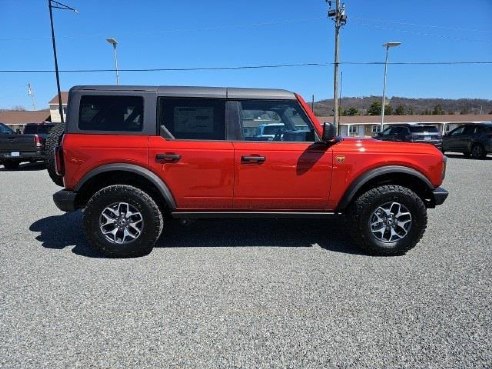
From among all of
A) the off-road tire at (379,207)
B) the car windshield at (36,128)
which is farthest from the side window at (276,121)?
the car windshield at (36,128)

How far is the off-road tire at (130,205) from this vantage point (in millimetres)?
3873

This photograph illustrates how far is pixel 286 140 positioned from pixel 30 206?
5.28 metres

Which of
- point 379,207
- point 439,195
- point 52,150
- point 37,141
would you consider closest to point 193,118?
point 52,150

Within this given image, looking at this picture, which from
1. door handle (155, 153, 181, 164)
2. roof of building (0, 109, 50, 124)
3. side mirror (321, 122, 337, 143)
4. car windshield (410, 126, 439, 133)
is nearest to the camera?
side mirror (321, 122, 337, 143)

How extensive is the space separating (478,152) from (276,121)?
15183mm

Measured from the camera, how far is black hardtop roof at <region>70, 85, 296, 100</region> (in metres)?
3.92

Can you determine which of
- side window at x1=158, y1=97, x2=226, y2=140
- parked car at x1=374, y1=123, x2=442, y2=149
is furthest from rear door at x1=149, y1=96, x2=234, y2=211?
parked car at x1=374, y1=123, x2=442, y2=149

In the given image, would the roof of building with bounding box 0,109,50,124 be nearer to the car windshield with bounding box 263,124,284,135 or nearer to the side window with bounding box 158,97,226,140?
the side window with bounding box 158,97,226,140

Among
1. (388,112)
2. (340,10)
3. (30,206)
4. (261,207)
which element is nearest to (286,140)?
(261,207)

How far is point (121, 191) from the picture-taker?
387cm

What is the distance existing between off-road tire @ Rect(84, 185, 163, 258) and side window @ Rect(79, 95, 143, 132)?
0.70 metres

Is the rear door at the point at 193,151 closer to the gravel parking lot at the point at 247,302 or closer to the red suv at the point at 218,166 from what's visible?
the red suv at the point at 218,166

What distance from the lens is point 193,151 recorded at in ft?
12.6

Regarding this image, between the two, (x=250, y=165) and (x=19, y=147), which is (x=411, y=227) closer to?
(x=250, y=165)
